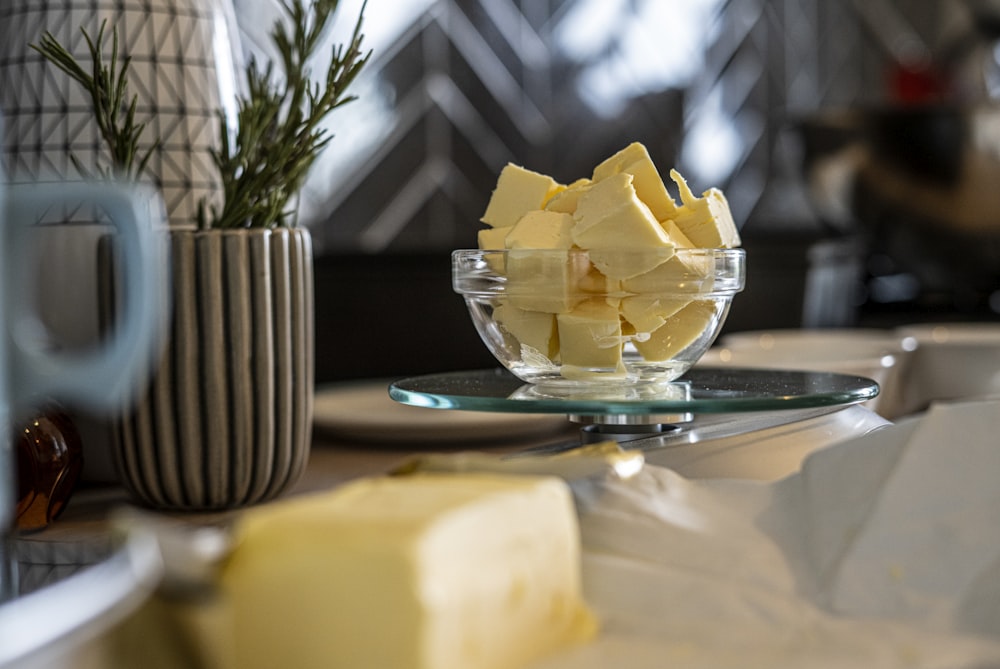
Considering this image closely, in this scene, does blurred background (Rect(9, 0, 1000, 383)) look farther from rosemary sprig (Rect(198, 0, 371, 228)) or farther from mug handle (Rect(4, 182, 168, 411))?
mug handle (Rect(4, 182, 168, 411))

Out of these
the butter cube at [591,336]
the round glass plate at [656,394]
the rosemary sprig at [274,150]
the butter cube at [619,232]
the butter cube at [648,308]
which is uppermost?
the rosemary sprig at [274,150]

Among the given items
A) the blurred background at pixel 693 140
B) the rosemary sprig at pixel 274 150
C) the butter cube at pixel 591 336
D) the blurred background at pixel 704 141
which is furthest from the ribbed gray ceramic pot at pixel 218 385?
the blurred background at pixel 704 141

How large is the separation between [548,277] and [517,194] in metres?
0.05

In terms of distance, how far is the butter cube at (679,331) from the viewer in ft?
1.41

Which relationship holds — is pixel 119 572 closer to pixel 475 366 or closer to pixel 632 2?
pixel 475 366

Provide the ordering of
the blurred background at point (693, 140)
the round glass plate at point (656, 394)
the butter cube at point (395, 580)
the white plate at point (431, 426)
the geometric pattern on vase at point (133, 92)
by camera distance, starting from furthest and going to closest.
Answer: the blurred background at point (693, 140) → the white plate at point (431, 426) → the geometric pattern on vase at point (133, 92) → the round glass plate at point (656, 394) → the butter cube at point (395, 580)

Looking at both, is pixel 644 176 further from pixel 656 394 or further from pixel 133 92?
pixel 133 92

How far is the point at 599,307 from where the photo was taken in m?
0.42

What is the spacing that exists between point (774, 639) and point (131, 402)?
0.27m

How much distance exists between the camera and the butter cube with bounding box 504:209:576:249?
41cm

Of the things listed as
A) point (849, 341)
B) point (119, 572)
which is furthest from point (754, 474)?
point (849, 341)

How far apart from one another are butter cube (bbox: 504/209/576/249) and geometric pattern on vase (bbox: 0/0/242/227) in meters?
0.16

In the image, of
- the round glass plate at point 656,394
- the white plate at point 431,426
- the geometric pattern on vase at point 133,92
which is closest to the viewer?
the round glass plate at point 656,394

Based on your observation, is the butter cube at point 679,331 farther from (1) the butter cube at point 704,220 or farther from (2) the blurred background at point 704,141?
(2) the blurred background at point 704,141
